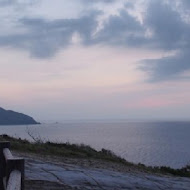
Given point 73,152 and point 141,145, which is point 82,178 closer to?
point 73,152

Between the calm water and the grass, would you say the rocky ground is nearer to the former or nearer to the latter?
the grass

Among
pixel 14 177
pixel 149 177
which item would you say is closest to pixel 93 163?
pixel 149 177

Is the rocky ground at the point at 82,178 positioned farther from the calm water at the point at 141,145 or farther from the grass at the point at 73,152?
the calm water at the point at 141,145

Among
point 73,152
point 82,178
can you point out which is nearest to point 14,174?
point 82,178

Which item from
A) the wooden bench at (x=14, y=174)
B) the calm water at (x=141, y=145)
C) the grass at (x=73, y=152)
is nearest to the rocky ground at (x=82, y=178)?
the grass at (x=73, y=152)

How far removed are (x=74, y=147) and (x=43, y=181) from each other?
782cm

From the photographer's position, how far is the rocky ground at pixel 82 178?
9.85 m

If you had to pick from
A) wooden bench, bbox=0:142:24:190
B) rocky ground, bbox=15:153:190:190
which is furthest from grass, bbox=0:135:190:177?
wooden bench, bbox=0:142:24:190

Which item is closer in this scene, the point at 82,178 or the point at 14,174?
the point at 14,174

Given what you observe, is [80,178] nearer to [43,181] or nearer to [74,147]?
[43,181]

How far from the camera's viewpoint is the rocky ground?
9.85 metres

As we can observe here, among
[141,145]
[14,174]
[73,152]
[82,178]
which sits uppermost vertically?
[14,174]

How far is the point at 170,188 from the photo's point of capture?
38.7ft

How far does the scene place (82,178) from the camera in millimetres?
10719
